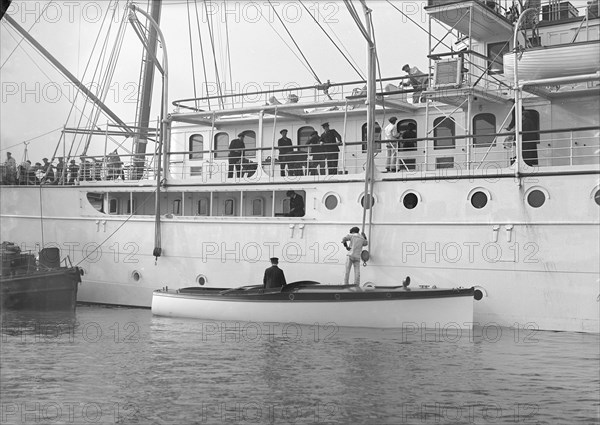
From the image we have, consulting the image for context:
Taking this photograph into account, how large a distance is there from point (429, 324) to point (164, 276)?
346 inches

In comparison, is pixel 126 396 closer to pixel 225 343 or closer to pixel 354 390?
pixel 354 390

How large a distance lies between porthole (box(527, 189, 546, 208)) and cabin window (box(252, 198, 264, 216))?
7803 millimetres

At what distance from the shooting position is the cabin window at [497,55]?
70.5 ft

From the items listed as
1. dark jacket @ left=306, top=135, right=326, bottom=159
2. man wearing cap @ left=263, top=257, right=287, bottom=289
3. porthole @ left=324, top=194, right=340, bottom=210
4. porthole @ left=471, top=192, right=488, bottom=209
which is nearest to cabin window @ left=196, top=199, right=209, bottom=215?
dark jacket @ left=306, top=135, right=326, bottom=159

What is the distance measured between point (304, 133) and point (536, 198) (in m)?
8.21

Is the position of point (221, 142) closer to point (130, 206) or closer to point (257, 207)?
point (130, 206)

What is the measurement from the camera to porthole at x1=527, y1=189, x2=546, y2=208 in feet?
58.8

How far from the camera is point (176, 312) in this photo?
65.2 ft

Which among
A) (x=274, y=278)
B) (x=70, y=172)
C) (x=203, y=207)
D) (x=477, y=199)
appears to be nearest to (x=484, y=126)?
(x=477, y=199)

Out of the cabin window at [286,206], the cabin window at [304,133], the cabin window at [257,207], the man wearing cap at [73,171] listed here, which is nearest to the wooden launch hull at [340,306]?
the cabin window at [286,206]

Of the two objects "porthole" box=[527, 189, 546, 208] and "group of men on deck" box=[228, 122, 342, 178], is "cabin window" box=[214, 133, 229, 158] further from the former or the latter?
"porthole" box=[527, 189, 546, 208]

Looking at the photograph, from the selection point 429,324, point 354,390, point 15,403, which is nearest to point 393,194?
point 429,324

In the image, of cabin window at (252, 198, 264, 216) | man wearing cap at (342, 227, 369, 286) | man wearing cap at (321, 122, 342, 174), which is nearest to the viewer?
man wearing cap at (342, 227, 369, 286)

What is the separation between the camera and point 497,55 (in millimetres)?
21578
